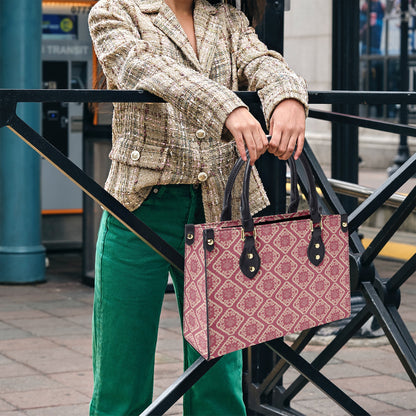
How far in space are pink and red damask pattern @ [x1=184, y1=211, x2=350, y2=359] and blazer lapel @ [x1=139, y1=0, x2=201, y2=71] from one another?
481mm

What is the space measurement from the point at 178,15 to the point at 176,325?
359 centimetres

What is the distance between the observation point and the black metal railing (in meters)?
2.12

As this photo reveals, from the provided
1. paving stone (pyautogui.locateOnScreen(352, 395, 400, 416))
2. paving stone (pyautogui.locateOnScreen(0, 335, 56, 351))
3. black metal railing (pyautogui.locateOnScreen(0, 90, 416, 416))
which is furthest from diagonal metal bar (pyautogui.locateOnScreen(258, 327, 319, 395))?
paving stone (pyautogui.locateOnScreen(0, 335, 56, 351))

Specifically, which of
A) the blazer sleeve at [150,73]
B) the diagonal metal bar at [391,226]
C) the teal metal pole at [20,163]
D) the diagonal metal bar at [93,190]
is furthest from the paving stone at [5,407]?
the teal metal pole at [20,163]

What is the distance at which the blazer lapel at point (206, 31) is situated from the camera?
240 cm

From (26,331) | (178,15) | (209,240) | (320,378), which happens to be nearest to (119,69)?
(178,15)

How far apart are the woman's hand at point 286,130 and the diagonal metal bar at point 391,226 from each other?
2.11 ft

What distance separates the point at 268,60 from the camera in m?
2.41

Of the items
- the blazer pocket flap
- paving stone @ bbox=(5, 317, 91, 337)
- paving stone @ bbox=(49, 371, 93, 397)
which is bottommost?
paving stone @ bbox=(5, 317, 91, 337)

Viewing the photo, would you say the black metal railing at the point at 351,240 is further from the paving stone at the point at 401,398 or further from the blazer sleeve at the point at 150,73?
the paving stone at the point at 401,398

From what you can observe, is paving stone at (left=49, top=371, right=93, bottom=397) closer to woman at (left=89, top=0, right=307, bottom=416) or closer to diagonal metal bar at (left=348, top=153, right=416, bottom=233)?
woman at (left=89, top=0, right=307, bottom=416)

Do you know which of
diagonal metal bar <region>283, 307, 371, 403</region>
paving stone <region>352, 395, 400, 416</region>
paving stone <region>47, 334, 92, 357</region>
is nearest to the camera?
diagonal metal bar <region>283, 307, 371, 403</region>

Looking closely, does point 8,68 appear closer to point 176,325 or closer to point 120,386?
point 176,325

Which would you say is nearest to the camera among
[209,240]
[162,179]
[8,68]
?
[209,240]
